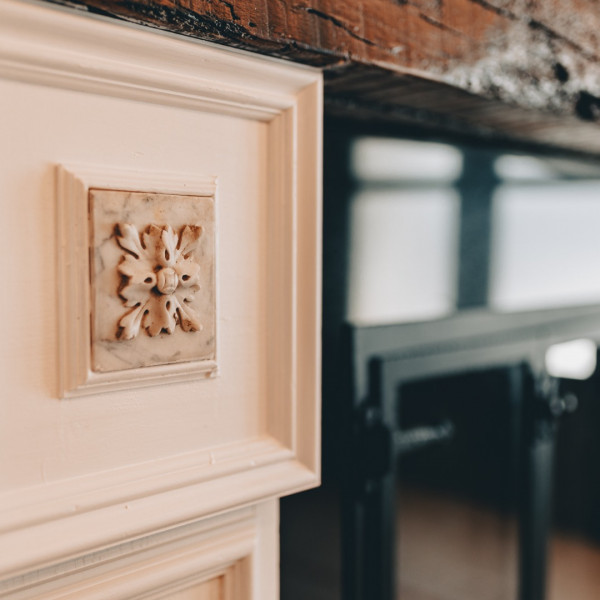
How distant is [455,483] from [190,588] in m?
0.73

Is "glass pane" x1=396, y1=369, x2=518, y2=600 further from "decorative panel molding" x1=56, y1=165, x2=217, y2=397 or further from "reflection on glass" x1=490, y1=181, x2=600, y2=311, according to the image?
"decorative panel molding" x1=56, y1=165, x2=217, y2=397

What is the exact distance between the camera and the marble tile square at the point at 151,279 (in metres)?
0.40

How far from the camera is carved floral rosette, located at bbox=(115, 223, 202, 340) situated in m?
0.40

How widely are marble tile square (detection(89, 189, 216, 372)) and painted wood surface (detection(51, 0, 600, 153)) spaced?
0.37 feet

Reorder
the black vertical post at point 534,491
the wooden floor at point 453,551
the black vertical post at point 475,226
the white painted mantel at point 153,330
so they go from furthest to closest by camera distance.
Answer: the wooden floor at point 453,551 → the black vertical post at point 534,491 → the black vertical post at point 475,226 → the white painted mantel at point 153,330

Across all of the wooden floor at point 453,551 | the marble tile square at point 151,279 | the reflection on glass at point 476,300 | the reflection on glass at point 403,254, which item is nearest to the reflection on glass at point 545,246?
the reflection on glass at point 476,300

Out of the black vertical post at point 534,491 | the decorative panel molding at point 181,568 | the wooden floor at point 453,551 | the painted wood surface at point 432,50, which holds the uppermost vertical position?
the painted wood surface at point 432,50

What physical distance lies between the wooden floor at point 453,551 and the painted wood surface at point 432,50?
64cm

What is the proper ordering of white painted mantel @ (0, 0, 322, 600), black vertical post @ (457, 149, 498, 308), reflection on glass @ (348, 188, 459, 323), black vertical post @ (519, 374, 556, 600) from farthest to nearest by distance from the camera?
black vertical post @ (519, 374, 556, 600), black vertical post @ (457, 149, 498, 308), reflection on glass @ (348, 188, 459, 323), white painted mantel @ (0, 0, 322, 600)

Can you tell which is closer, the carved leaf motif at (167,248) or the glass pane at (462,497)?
the carved leaf motif at (167,248)

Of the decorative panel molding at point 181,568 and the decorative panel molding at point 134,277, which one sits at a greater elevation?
the decorative panel molding at point 134,277

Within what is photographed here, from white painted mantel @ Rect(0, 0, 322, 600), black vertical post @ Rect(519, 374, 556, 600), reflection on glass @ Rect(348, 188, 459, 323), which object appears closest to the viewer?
white painted mantel @ Rect(0, 0, 322, 600)

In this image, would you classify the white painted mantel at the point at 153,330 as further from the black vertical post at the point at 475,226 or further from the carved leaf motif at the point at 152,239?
the black vertical post at the point at 475,226

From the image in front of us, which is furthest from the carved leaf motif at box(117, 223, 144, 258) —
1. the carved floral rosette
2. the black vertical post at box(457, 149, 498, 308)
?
the black vertical post at box(457, 149, 498, 308)
